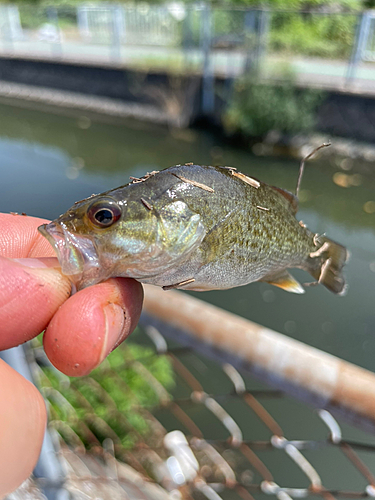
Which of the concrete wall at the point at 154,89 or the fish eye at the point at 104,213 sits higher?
the fish eye at the point at 104,213

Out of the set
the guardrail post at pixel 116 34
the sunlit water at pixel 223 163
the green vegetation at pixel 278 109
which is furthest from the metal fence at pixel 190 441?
the guardrail post at pixel 116 34

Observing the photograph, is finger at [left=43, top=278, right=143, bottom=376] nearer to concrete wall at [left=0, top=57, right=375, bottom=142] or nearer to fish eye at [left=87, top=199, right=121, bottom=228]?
fish eye at [left=87, top=199, right=121, bottom=228]

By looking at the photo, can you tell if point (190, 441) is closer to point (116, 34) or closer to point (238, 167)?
point (238, 167)

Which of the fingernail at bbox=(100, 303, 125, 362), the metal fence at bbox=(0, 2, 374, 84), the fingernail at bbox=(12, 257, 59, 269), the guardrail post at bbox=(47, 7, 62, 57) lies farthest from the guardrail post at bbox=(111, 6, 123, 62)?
the fingernail at bbox=(100, 303, 125, 362)

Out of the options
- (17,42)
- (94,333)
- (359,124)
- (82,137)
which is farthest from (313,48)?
(94,333)

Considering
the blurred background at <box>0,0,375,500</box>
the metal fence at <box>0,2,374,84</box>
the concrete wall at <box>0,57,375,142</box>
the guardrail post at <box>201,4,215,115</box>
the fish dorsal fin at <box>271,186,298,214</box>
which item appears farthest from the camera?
the guardrail post at <box>201,4,215,115</box>

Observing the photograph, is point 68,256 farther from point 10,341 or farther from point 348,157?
point 348,157

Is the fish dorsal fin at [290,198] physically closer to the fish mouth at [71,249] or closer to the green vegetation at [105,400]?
the fish mouth at [71,249]
